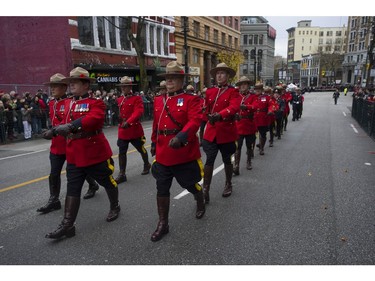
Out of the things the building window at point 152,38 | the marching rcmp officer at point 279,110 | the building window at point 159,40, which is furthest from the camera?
the building window at point 159,40

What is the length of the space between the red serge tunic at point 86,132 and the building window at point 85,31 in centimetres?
2000

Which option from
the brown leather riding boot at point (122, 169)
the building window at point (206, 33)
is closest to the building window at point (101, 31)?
the brown leather riding boot at point (122, 169)

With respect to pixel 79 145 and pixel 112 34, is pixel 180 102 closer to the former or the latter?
pixel 79 145

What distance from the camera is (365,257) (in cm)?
334

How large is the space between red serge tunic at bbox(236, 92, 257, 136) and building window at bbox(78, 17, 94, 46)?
60.6ft

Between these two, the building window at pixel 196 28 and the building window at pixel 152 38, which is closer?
the building window at pixel 152 38

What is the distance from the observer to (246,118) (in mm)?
6832

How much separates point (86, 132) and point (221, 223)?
86.2 inches

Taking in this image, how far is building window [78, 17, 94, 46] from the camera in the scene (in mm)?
21719

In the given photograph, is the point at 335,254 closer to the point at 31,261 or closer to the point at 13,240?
the point at 31,261

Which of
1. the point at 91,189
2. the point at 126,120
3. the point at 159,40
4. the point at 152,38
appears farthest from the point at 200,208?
the point at 159,40

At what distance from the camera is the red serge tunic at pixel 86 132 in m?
3.83

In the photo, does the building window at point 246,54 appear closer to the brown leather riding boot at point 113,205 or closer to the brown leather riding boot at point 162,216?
the brown leather riding boot at point 113,205

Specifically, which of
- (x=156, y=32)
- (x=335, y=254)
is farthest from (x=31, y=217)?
(x=156, y=32)
